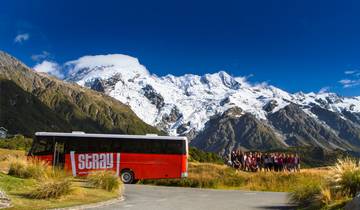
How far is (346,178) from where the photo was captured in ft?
60.7

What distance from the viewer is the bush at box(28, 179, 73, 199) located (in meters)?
20.0

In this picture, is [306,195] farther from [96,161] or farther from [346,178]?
[96,161]

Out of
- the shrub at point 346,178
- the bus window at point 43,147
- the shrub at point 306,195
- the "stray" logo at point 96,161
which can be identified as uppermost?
the bus window at point 43,147

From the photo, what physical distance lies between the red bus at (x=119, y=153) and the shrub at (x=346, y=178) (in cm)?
2106

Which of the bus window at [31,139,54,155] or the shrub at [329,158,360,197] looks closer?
the shrub at [329,158,360,197]

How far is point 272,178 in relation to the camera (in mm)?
35344

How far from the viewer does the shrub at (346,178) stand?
18.3 metres

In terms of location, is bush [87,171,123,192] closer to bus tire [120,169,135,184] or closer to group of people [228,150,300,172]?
bus tire [120,169,135,184]

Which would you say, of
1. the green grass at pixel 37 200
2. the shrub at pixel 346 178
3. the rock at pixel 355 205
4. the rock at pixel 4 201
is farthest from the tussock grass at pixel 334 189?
the rock at pixel 4 201

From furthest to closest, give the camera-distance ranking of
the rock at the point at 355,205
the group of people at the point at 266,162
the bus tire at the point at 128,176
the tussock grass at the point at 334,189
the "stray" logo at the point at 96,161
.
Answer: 1. the group of people at the point at 266,162
2. the bus tire at the point at 128,176
3. the "stray" logo at the point at 96,161
4. the tussock grass at the point at 334,189
5. the rock at the point at 355,205

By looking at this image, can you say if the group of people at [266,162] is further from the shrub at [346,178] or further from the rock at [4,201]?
the rock at [4,201]

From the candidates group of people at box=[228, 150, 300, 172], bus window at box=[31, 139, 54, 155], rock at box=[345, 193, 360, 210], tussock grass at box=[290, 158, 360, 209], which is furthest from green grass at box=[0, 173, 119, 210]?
group of people at box=[228, 150, 300, 172]

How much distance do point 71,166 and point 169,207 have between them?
19.9m

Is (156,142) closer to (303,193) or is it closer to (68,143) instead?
(68,143)
